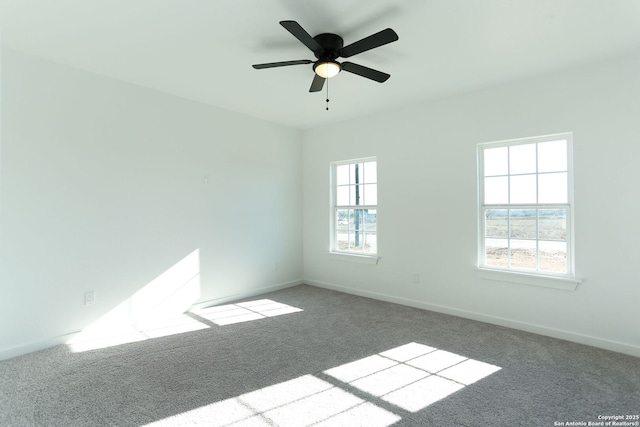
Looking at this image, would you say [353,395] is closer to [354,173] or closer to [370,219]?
[370,219]

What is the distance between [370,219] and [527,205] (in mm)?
1985

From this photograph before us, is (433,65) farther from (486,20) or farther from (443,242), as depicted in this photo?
(443,242)

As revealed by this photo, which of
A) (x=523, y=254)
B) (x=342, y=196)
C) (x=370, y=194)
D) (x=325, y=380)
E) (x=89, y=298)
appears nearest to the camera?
(x=325, y=380)

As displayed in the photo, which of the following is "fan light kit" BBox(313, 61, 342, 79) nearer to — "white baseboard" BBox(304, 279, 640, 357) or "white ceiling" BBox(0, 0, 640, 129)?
"white ceiling" BBox(0, 0, 640, 129)

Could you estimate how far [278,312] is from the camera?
394 centimetres

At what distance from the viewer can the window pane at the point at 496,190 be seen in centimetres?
355

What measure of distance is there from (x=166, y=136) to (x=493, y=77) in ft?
12.0

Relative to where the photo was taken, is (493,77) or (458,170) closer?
(493,77)

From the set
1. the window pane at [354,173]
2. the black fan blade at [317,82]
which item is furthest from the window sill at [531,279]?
the black fan blade at [317,82]

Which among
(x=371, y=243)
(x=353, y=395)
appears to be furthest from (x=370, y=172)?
(x=353, y=395)

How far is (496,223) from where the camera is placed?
3.60m

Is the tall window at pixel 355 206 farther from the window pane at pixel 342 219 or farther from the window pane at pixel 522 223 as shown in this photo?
the window pane at pixel 522 223

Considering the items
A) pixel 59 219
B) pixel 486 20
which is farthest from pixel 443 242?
pixel 59 219

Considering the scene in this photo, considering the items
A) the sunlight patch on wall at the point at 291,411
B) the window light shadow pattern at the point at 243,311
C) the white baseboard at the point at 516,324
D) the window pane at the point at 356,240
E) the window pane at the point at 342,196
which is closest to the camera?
the sunlight patch on wall at the point at 291,411
